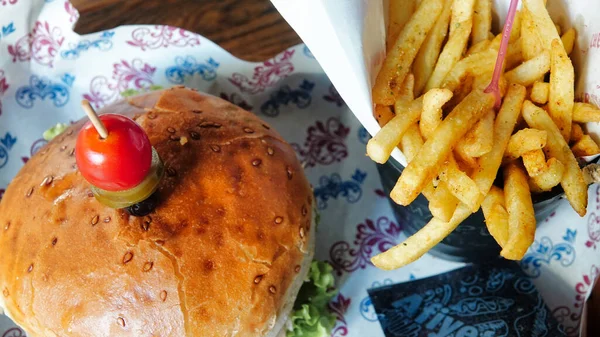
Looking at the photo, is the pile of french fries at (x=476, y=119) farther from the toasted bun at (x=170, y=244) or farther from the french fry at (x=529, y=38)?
the toasted bun at (x=170, y=244)

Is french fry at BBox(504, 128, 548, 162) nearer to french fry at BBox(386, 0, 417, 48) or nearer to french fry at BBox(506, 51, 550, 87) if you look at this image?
french fry at BBox(506, 51, 550, 87)

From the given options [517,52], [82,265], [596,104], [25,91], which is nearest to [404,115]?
[517,52]

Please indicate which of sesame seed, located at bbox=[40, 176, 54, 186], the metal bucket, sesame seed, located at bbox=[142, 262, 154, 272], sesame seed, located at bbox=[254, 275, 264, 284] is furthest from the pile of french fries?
sesame seed, located at bbox=[40, 176, 54, 186]

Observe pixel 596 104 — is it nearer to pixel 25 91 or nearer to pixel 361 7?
pixel 361 7

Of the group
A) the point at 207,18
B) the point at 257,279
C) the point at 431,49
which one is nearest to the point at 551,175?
the point at 431,49

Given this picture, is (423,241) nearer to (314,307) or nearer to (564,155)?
(564,155)
